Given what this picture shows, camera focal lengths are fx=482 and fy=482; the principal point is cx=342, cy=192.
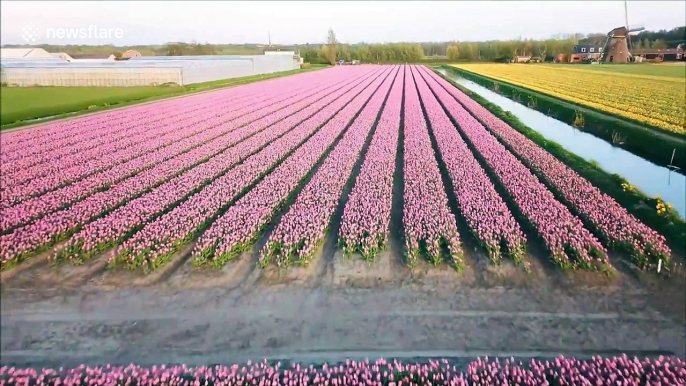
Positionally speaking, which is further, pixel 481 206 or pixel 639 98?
pixel 639 98

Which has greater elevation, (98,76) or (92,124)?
(98,76)

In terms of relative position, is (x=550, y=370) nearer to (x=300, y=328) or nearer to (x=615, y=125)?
(x=300, y=328)

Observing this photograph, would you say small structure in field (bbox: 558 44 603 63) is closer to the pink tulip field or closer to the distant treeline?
the distant treeline

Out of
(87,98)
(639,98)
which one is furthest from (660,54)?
(87,98)

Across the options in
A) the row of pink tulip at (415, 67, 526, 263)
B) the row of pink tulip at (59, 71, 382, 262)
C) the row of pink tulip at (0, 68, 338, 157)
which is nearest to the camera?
the row of pink tulip at (415, 67, 526, 263)

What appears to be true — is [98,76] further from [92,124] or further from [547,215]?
[547,215]

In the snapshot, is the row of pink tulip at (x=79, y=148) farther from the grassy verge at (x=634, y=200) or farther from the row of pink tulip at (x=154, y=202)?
the grassy verge at (x=634, y=200)

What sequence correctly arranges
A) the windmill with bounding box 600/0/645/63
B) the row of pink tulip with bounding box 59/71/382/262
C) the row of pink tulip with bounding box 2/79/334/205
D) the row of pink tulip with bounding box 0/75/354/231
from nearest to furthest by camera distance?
the row of pink tulip with bounding box 59/71/382/262 → the row of pink tulip with bounding box 0/75/354/231 → the row of pink tulip with bounding box 2/79/334/205 → the windmill with bounding box 600/0/645/63

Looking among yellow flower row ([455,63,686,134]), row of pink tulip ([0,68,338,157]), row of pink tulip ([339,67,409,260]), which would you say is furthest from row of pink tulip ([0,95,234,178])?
Answer: yellow flower row ([455,63,686,134])
